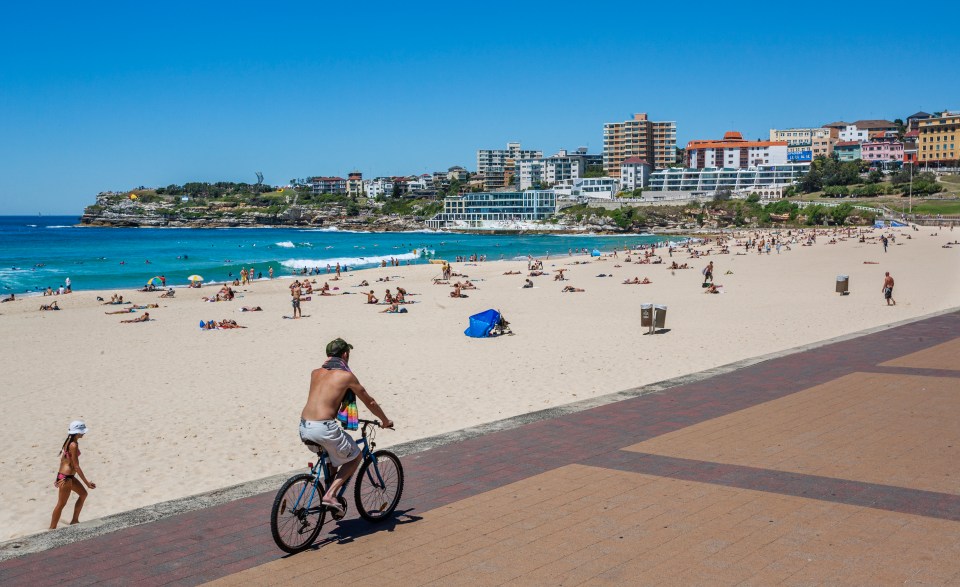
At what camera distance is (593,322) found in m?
21.0

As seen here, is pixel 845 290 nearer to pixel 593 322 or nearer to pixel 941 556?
pixel 593 322

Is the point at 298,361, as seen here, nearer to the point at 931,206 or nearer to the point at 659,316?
the point at 659,316

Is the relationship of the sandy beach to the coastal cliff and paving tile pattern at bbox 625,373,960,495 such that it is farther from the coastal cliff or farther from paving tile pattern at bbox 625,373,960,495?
the coastal cliff

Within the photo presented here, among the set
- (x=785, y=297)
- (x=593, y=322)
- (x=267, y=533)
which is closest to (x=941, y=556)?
(x=267, y=533)

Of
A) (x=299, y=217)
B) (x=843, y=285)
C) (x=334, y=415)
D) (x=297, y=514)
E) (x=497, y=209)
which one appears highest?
(x=497, y=209)

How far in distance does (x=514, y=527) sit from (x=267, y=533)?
5.81ft

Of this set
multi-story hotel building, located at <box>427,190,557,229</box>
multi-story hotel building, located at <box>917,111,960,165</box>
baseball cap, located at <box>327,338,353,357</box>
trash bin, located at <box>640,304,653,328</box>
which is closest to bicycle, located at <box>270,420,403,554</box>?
baseball cap, located at <box>327,338,353,357</box>

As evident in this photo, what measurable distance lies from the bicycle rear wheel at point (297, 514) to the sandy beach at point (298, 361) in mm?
3134

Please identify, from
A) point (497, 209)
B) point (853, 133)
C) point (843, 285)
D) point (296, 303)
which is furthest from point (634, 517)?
point (853, 133)

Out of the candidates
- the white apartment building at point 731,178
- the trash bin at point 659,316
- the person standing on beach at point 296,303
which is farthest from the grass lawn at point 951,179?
the person standing on beach at point 296,303

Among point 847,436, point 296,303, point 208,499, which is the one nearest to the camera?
point 208,499

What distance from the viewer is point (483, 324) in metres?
18.6

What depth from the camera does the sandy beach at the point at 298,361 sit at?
30.3 ft

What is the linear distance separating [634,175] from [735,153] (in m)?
22.2
